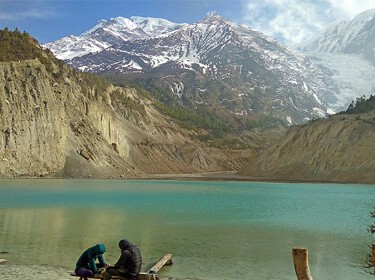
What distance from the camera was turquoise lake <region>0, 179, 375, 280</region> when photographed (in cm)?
1769

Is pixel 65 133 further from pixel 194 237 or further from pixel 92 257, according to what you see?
pixel 92 257

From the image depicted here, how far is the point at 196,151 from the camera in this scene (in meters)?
164

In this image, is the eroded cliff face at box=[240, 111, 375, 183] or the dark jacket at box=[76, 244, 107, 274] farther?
the eroded cliff face at box=[240, 111, 375, 183]

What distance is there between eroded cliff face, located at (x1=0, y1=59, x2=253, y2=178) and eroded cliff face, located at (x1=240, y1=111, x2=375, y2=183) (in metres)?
35.2

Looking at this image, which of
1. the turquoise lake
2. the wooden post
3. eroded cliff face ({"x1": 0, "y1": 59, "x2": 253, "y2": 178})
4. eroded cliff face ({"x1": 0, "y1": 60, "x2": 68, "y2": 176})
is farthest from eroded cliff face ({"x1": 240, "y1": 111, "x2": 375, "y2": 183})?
the wooden post

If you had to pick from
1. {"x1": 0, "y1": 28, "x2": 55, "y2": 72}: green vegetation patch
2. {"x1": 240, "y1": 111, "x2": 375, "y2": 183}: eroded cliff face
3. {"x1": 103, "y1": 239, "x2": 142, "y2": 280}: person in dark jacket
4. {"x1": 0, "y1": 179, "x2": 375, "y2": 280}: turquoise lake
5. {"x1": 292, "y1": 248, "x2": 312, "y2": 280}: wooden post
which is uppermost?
{"x1": 0, "y1": 28, "x2": 55, "y2": 72}: green vegetation patch

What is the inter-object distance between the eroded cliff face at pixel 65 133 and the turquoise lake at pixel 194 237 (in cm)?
4717

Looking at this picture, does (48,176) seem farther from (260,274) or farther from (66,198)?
(260,274)

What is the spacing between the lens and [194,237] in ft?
81.5

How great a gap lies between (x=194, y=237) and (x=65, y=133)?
7690 cm

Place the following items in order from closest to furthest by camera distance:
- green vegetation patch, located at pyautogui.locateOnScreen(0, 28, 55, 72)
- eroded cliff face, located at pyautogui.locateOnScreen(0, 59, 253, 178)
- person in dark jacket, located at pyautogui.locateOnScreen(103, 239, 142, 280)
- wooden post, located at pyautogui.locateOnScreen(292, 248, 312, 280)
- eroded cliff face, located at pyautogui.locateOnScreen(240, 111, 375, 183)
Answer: wooden post, located at pyautogui.locateOnScreen(292, 248, 312, 280), person in dark jacket, located at pyautogui.locateOnScreen(103, 239, 142, 280), eroded cliff face, located at pyautogui.locateOnScreen(0, 59, 253, 178), eroded cliff face, located at pyautogui.locateOnScreen(240, 111, 375, 183), green vegetation patch, located at pyautogui.locateOnScreen(0, 28, 55, 72)

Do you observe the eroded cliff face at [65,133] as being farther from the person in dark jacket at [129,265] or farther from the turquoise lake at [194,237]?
the person in dark jacket at [129,265]

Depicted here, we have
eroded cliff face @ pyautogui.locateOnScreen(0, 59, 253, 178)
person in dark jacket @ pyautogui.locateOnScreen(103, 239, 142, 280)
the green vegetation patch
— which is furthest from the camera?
the green vegetation patch

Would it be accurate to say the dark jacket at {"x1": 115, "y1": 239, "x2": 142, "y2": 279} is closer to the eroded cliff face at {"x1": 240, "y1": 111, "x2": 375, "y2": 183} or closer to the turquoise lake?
the turquoise lake
